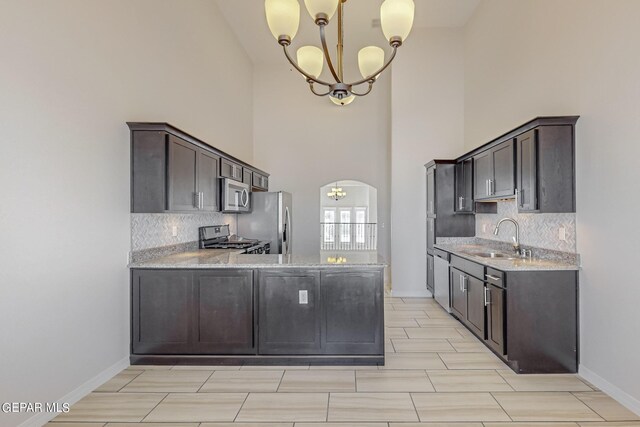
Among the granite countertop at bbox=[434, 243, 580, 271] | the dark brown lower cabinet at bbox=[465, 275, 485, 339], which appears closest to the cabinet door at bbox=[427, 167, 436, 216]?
the dark brown lower cabinet at bbox=[465, 275, 485, 339]

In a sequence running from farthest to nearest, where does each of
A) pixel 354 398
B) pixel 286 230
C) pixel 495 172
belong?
1. pixel 286 230
2. pixel 495 172
3. pixel 354 398

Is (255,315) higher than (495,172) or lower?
lower

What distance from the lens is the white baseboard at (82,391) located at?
7.00 ft

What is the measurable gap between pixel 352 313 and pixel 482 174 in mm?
2489

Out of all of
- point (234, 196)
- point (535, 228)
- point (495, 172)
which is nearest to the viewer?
point (535, 228)

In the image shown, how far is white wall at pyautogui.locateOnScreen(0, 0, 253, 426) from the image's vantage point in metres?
2.00

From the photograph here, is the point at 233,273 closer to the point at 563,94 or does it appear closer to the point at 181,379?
the point at 181,379

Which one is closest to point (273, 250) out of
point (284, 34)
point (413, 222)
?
point (413, 222)

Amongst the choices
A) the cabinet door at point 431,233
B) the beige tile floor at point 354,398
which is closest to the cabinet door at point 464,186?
the cabinet door at point 431,233

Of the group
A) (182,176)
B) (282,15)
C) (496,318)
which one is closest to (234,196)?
(182,176)

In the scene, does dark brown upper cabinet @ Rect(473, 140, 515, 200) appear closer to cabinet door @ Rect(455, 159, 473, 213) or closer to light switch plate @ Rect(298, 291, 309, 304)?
cabinet door @ Rect(455, 159, 473, 213)

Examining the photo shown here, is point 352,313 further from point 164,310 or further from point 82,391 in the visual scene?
point 82,391

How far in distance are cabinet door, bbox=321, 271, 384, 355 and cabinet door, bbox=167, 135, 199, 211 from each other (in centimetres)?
151

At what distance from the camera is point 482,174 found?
167 inches
